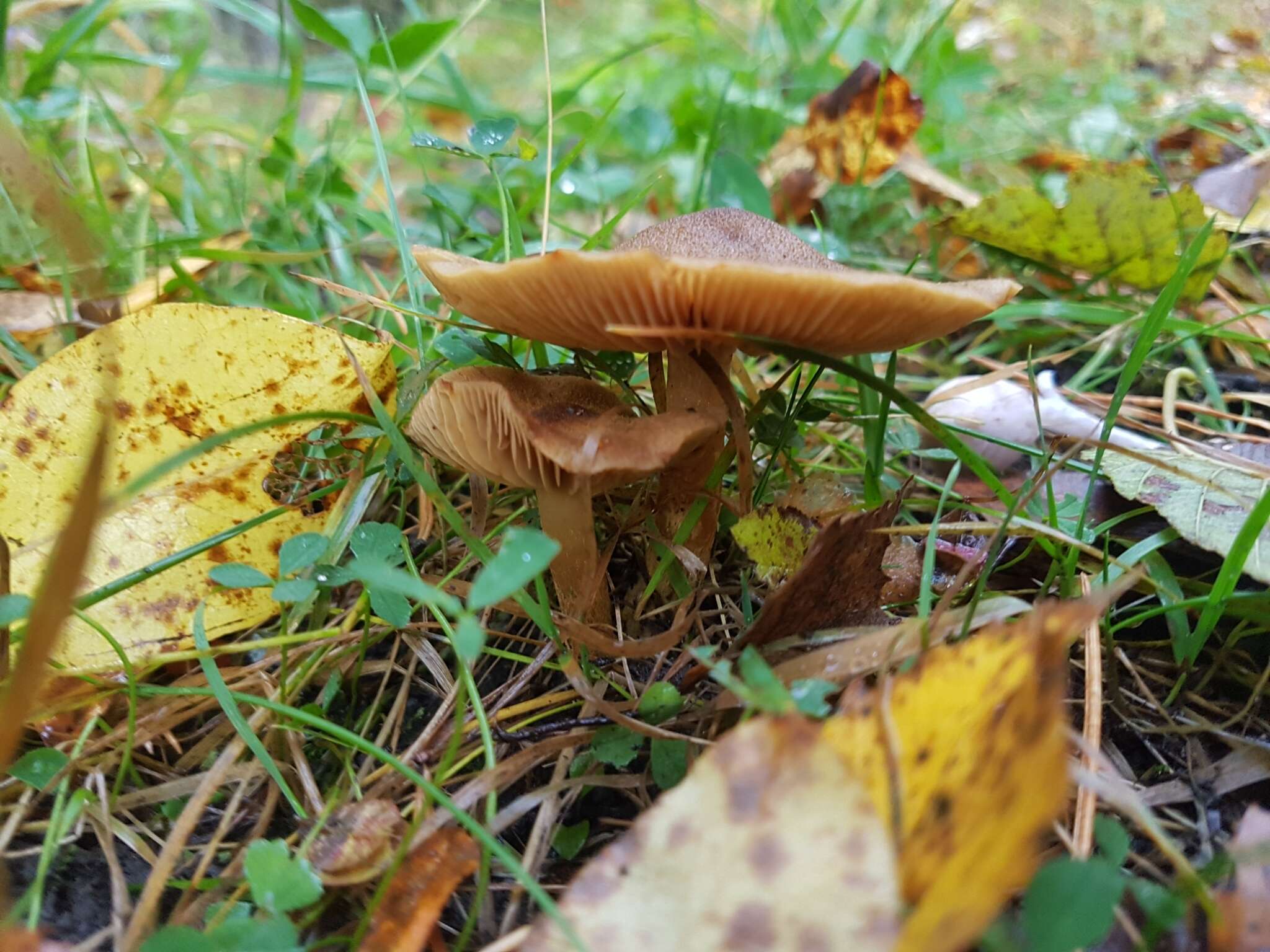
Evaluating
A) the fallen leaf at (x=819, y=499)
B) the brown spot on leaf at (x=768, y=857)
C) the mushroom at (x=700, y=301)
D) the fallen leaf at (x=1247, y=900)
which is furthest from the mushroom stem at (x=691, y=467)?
the fallen leaf at (x=1247, y=900)

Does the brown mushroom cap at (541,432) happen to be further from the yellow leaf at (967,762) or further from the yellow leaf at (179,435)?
the yellow leaf at (967,762)

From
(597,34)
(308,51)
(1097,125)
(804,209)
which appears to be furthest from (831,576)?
(308,51)

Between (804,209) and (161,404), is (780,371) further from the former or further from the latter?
(161,404)

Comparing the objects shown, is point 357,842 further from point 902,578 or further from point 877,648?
point 902,578

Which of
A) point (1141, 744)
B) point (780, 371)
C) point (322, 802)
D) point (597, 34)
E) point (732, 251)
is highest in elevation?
point (597, 34)

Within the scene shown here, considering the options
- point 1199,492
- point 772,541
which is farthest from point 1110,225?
point 772,541

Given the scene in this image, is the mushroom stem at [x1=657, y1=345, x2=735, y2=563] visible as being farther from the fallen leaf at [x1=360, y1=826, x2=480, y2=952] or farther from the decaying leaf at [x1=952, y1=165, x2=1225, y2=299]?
the decaying leaf at [x1=952, y1=165, x2=1225, y2=299]
